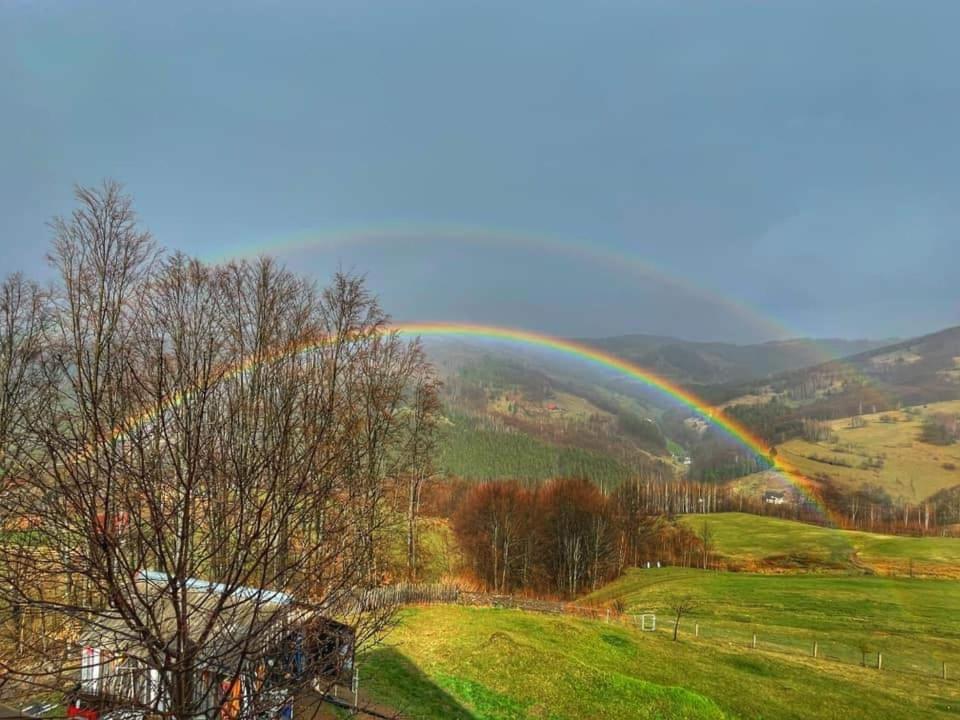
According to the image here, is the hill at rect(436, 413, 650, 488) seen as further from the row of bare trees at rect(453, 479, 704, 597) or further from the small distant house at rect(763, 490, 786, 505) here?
the row of bare trees at rect(453, 479, 704, 597)

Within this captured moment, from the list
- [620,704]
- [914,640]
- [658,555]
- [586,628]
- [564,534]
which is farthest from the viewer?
[658,555]

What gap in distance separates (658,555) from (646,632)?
48780 mm

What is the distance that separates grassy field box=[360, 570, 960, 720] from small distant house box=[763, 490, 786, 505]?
90983mm

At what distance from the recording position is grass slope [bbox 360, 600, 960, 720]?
1700 cm

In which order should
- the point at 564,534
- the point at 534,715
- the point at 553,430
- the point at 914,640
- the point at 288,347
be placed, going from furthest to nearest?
1. the point at 553,430
2. the point at 564,534
3. the point at 914,640
4. the point at 288,347
5. the point at 534,715

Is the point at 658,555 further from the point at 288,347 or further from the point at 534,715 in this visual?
the point at 288,347

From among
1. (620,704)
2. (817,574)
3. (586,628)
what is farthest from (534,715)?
(817,574)

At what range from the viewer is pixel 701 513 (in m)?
111

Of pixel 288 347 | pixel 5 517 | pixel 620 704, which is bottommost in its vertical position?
pixel 620 704

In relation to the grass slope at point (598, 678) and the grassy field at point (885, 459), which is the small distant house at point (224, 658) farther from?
the grassy field at point (885, 459)

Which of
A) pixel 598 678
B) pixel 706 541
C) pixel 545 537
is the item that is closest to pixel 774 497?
pixel 706 541

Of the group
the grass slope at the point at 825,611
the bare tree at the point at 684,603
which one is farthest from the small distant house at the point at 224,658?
the bare tree at the point at 684,603

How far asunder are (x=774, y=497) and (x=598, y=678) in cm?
12323

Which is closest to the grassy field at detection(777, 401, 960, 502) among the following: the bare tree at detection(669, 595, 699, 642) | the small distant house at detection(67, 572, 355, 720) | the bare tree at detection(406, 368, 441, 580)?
the bare tree at detection(669, 595, 699, 642)
